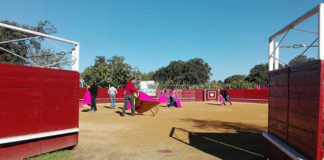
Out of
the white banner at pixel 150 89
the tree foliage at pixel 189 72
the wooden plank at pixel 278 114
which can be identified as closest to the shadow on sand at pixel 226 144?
the wooden plank at pixel 278 114

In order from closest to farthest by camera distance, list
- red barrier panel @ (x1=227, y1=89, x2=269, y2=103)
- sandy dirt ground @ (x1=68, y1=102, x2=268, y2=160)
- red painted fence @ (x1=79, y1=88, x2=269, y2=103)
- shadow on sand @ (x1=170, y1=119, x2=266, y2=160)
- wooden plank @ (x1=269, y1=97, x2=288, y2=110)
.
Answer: wooden plank @ (x1=269, y1=97, x2=288, y2=110)
sandy dirt ground @ (x1=68, y1=102, x2=268, y2=160)
shadow on sand @ (x1=170, y1=119, x2=266, y2=160)
red barrier panel @ (x1=227, y1=89, x2=269, y2=103)
red painted fence @ (x1=79, y1=88, x2=269, y2=103)

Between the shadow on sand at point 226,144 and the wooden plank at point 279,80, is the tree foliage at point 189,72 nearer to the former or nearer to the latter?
the shadow on sand at point 226,144

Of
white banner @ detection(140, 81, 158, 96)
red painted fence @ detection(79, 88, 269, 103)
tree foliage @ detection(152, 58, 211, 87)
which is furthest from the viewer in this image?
tree foliage @ detection(152, 58, 211, 87)

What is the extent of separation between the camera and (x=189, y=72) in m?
82.8

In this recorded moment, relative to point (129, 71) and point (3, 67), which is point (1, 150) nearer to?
point (3, 67)

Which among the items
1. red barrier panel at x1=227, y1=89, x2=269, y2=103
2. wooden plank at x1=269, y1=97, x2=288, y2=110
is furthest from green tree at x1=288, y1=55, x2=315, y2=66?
red barrier panel at x1=227, y1=89, x2=269, y2=103

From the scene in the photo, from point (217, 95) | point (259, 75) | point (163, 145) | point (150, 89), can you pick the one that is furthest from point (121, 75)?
point (259, 75)

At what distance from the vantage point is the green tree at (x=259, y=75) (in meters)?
Result: 86.4

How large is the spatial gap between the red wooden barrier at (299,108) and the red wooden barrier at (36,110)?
430 centimetres

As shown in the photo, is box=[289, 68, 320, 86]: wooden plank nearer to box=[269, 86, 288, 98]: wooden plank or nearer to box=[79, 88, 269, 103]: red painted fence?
box=[269, 86, 288, 98]: wooden plank

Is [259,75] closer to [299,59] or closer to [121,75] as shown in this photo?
[121,75]

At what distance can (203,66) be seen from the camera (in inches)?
3349

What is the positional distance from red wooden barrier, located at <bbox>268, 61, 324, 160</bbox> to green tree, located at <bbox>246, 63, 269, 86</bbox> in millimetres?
83989

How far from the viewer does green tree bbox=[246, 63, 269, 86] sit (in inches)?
3403
